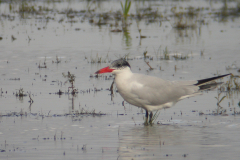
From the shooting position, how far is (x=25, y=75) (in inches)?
448

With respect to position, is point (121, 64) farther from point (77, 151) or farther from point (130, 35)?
point (130, 35)

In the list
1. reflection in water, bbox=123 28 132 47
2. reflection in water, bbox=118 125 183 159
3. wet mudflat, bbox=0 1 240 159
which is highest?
reflection in water, bbox=123 28 132 47

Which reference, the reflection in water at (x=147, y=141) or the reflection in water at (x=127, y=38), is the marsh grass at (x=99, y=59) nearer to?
the reflection in water at (x=127, y=38)

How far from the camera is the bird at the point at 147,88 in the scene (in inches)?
293

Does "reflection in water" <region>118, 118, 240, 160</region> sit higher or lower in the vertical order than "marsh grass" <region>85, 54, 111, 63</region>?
lower

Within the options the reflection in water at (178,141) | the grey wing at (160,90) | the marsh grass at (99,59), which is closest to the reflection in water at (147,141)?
the reflection in water at (178,141)

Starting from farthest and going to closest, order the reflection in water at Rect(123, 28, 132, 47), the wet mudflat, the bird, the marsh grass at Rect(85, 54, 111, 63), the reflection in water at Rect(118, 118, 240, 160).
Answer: the reflection in water at Rect(123, 28, 132, 47), the marsh grass at Rect(85, 54, 111, 63), the bird, the wet mudflat, the reflection in water at Rect(118, 118, 240, 160)

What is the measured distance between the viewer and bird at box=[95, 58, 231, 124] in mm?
7438

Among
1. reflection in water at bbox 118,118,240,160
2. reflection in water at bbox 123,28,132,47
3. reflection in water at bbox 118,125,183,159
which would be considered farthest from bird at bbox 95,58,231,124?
reflection in water at bbox 123,28,132,47

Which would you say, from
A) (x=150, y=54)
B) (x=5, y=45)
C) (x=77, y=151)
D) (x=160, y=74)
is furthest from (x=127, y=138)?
(x=5, y=45)

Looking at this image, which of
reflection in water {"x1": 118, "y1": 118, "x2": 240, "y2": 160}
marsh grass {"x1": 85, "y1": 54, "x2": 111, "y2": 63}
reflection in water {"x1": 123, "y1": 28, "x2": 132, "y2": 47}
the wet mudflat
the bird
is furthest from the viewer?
reflection in water {"x1": 123, "y1": 28, "x2": 132, "y2": 47}

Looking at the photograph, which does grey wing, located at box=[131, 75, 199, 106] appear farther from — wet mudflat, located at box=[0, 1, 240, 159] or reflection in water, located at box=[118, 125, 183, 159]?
reflection in water, located at box=[118, 125, 183, 159]

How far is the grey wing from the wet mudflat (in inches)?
12.8

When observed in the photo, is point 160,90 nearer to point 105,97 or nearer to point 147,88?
point 147,88
